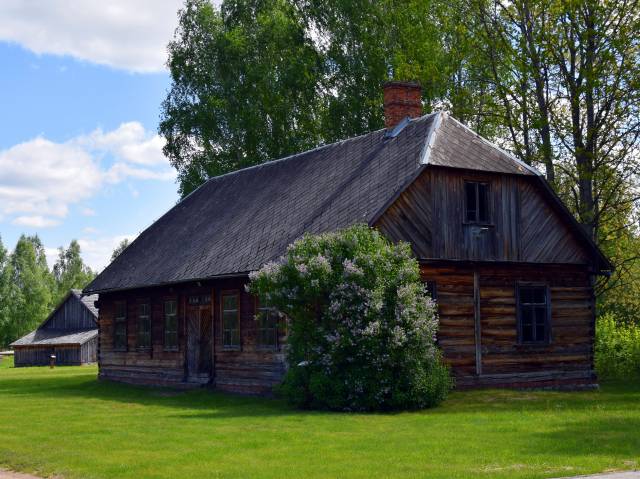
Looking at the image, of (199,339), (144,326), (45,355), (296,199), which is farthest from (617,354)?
(45,355)

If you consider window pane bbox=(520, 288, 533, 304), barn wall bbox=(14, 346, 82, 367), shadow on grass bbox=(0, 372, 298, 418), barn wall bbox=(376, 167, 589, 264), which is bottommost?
barn wall bbox=(14, 346, 82, 367)

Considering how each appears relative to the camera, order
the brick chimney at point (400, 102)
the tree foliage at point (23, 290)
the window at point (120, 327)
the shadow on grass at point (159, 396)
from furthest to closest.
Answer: the tree foliage at point (23, 290) → the window at point (120, 327) → the brick chimney at point (400, 102) → the shadow on grass at point (159, 396)

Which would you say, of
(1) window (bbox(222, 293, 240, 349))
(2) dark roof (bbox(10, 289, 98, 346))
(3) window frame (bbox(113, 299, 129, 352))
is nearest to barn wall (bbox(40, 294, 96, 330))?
(2) dark roof (bbox(10, 289, 98, 346))

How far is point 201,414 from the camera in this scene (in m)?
18.7

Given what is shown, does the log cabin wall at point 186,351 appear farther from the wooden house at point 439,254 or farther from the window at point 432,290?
the window at point 432,290

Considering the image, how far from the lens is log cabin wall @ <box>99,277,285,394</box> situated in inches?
959

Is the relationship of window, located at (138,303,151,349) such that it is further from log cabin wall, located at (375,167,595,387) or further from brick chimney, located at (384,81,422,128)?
log cabin wall, located at (375,167,595,387)

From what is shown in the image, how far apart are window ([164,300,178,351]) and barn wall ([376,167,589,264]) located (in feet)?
31.8

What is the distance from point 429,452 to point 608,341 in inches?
739

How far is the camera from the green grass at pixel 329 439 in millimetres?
11188

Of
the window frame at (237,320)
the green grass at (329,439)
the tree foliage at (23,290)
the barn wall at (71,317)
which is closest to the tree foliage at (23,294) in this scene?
the tree foliage at (23,290)

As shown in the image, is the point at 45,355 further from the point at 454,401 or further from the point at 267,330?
the point at 454,401

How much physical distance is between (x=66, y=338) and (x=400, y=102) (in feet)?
135

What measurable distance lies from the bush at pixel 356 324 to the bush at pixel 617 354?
11.6 metres
